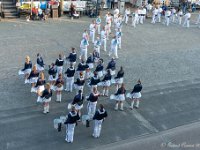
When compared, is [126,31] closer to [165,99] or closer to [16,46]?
[16,46]

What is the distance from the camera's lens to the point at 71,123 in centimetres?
1459

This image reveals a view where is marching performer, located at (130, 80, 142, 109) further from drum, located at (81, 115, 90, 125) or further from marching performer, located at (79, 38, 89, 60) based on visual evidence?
marching performer, located at (79, 38, 89, 60)

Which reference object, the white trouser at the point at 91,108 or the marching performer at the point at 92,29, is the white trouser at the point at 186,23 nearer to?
the marching performer at the point at 92,29

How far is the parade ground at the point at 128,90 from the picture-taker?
15.3m

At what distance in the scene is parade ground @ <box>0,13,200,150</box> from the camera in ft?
50.1

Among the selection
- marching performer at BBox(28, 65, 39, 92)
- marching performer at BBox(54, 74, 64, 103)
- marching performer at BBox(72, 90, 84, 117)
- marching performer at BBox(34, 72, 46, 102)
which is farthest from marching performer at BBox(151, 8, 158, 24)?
marching performer at BBox(72, 90, 84, 117)

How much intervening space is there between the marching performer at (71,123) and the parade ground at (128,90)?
0.99ft

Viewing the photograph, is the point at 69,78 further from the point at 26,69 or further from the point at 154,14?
the point at 154,14

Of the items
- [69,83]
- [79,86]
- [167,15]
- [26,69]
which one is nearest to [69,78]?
[69,83]

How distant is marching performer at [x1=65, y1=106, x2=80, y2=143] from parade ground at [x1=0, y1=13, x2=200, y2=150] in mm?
302

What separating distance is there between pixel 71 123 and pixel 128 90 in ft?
19.3

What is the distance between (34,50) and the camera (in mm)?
24203

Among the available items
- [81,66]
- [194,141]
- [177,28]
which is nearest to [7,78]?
[81,66]

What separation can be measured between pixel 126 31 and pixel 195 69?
833 cm
